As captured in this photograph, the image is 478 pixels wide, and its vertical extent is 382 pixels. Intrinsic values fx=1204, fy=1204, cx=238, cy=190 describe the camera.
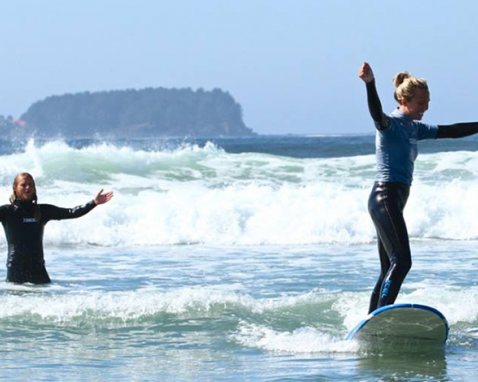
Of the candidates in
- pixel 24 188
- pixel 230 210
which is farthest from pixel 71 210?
pixel 230 210

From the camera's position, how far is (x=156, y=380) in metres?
7.32

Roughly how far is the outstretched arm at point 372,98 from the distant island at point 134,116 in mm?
159278

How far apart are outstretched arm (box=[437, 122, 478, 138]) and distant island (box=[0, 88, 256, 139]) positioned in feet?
522

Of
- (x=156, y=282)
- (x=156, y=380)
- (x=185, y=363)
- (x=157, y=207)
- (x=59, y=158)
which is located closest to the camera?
(x=156, y=380)

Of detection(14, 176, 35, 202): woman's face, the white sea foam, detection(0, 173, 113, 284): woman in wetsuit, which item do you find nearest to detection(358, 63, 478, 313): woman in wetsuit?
detection(0, 173, 113, 284): woman in wetsuit

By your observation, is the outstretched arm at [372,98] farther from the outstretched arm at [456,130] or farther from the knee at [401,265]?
the knee at [401,265]

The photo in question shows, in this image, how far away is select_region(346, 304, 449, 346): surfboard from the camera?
25.8ft

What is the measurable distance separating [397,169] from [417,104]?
0.44m

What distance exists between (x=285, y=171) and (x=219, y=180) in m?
2.15

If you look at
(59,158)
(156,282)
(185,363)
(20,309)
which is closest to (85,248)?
(156,282)

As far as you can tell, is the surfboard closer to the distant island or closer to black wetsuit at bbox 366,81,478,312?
black wetsuit at bbox 366,81,478,312

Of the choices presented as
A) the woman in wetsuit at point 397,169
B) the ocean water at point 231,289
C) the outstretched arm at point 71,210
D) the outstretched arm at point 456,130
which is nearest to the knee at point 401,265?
the woman in wetsuit at point 397,169

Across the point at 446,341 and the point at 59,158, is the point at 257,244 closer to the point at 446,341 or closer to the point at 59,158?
the point at 446,341

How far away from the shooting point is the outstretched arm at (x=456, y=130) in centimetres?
788
